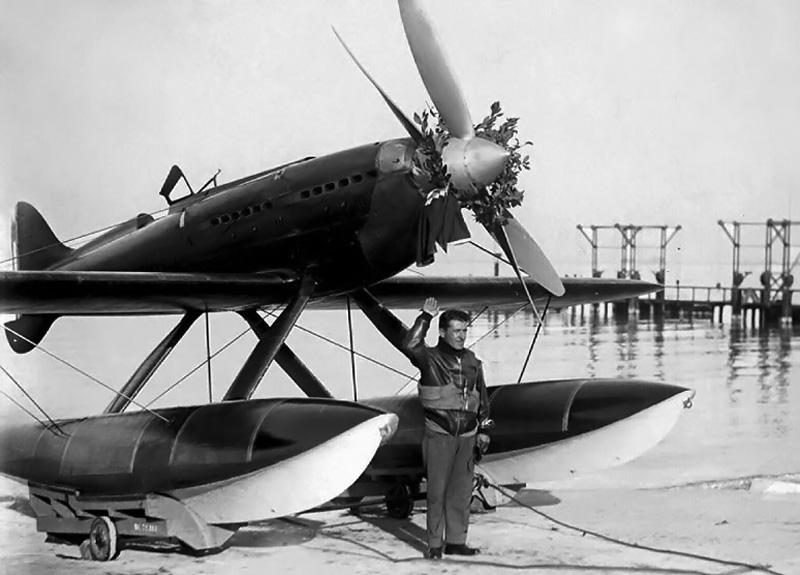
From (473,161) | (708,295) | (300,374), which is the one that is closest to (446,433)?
(473,161)

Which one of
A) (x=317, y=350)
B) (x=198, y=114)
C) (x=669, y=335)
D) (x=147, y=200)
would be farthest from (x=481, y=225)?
(x=669, y=335)

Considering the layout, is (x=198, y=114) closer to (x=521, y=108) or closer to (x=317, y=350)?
(x=521, y=108)

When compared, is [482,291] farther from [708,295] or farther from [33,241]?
[708,295]

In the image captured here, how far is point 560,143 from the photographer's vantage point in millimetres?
13680

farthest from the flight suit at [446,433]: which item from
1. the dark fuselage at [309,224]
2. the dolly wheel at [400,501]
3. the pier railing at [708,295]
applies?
the pier railing at [708,295]

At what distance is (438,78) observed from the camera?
24.1ft

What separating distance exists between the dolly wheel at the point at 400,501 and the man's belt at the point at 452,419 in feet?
5.06

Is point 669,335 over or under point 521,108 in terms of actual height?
under

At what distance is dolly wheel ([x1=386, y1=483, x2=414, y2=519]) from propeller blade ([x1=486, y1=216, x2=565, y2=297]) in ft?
6.15

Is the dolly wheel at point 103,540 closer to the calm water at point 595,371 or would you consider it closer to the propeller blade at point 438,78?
the calm water at point 595,371

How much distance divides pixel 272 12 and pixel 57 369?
815 inches

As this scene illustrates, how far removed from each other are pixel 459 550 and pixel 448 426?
2.57ft

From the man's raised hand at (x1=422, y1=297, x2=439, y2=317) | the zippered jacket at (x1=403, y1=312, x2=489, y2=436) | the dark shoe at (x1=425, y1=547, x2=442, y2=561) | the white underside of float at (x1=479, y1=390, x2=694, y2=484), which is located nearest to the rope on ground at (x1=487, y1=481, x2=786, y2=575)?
the white underside of float at (x1=479, y1=390, x2=694, y2=484)

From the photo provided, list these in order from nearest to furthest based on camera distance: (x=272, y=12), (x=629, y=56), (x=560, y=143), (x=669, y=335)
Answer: (x=272, y=12) → (x=629, y=56) → (x=560, y=143) → (x=669, y=335)
